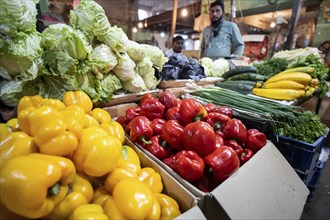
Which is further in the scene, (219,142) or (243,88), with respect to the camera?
(243,88)

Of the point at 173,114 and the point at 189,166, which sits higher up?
the point at 173,114

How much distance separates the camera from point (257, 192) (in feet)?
3.86

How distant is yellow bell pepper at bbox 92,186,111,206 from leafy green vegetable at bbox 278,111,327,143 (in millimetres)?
1725

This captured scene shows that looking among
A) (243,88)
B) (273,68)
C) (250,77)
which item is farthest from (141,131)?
(273,68)

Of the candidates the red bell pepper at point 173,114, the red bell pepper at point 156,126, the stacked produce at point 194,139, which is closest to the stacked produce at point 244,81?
the stacked produce at point 194,139

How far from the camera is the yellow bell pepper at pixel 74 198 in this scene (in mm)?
852

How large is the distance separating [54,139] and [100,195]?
375mm

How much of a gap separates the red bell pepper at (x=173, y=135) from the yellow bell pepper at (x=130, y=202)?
489 mm

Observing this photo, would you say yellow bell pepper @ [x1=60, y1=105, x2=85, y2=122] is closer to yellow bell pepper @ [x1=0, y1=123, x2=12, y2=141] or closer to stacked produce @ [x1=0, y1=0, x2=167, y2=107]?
yellow bell pepper @ [x1=0, y1=123, x2=12, y2=141]

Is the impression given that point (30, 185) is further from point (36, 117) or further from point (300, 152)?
point (300, 152)

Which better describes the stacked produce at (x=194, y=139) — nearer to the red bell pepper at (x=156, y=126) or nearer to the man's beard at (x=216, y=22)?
the red bell pepper at (x=156, y=126)

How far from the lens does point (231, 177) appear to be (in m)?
1.15

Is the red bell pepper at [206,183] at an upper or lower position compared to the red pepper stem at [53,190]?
lower

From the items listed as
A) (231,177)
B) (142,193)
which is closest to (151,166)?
(142,193)
